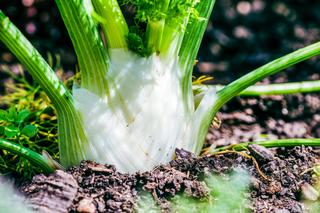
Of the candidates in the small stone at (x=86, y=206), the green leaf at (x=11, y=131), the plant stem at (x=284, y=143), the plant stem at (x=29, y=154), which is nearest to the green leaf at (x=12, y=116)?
the green leaf at (x=11, y=131)

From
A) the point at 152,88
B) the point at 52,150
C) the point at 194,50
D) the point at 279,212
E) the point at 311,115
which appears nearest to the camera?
the point at 279,212

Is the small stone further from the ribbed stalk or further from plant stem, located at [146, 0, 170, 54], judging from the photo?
plant stem, located at [146, 0, 170, 54]

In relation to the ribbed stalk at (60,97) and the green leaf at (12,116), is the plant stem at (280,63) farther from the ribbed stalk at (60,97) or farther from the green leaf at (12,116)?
the green leaf at (12,116)

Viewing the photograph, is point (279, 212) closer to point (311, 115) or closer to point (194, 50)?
point (194, 50)

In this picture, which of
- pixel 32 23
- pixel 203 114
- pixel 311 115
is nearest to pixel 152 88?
pixel 203 114

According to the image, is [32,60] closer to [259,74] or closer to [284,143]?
[259,74]

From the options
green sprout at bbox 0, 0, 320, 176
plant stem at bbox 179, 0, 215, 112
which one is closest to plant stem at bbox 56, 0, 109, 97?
green sprout at bbox 0, 0, 320, 176
